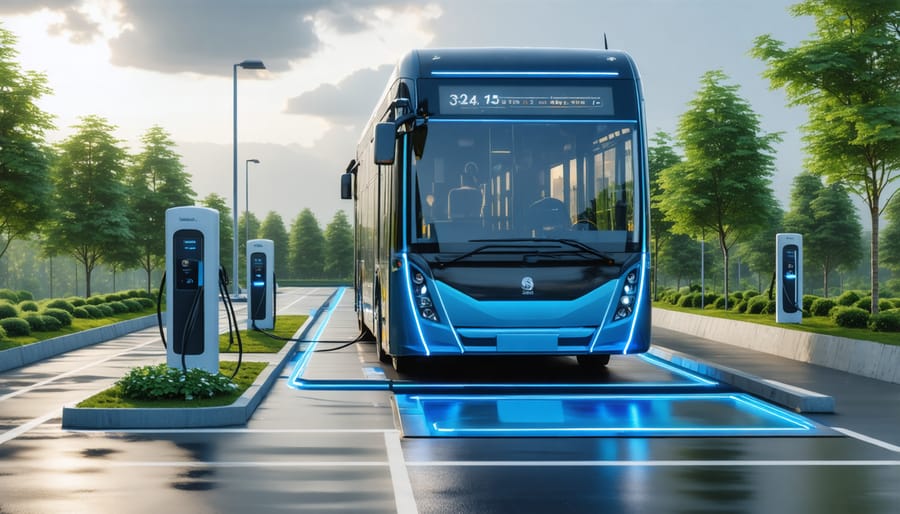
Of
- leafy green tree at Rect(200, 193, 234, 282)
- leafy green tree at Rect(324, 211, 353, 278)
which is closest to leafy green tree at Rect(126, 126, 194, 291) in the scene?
leafy green tree at Rect(200, 193, 234, 282)

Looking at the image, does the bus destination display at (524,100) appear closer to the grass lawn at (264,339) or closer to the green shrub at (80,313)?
the grass lawn at (264,339)

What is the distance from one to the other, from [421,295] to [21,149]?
21638mm

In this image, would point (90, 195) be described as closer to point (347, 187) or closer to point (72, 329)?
point (72, 329)

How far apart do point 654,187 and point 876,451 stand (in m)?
42.7

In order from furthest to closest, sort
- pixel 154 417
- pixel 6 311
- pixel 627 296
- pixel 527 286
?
1. pixel 6 311
2. pixel 627 296
3. pixel 527 286
4. pixel 154 417

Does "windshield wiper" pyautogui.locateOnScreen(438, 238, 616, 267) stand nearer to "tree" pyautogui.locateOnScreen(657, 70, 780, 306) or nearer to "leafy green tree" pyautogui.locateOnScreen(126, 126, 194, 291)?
"tree" pyautogui.locateOnScreen(657, 70, 780, 306)

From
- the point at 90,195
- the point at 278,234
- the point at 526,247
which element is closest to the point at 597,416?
the point at 526,247

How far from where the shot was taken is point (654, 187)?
172ft

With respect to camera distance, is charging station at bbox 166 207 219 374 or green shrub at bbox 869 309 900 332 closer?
charging station at bbox 166 207 219 374

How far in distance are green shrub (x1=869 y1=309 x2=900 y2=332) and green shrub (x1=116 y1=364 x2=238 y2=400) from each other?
1400 centimetres

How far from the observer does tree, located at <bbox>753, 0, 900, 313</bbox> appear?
25.6 m

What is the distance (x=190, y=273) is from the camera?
14.4 meters

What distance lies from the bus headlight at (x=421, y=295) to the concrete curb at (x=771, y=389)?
13.4ft

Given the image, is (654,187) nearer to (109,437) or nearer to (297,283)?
(109,437)
